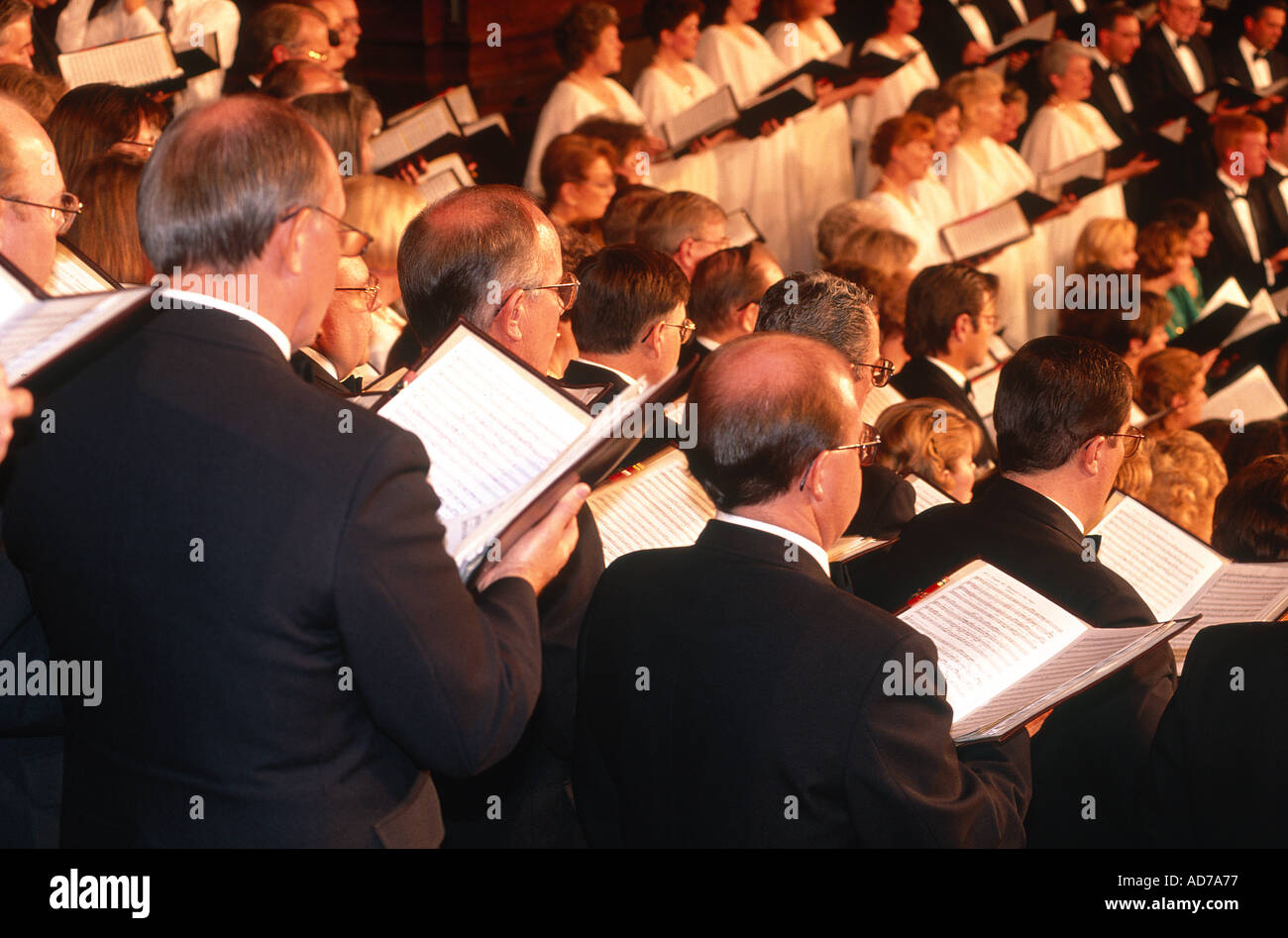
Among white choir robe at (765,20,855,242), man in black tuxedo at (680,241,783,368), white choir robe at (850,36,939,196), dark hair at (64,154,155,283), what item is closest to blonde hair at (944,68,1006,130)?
white choir robe at (850,36,939,196)

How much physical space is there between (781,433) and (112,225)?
1.52 metres

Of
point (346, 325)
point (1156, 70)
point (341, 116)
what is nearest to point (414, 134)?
point (341, 116)

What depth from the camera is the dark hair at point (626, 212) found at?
434 centimetres

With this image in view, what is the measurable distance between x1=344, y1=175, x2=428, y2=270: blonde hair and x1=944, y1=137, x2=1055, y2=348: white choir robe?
400cm

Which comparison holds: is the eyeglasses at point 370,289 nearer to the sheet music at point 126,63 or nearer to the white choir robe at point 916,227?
the sheet music at point 126,63

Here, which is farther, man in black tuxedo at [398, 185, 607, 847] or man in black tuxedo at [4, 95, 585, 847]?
man in black tuxedo at [398, 185, 607, 847]

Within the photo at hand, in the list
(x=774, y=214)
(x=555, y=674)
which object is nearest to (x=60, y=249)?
(x=555, y=674)

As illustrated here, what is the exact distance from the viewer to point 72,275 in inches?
89.6

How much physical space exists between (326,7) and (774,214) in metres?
2.37

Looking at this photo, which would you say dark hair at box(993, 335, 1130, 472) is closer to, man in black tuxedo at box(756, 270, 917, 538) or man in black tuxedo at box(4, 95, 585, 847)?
man in black tuxedo at box(756, 270, 917, 538)

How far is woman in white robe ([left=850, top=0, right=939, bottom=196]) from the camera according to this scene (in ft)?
23.9

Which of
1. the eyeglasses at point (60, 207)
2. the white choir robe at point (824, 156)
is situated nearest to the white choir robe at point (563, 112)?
the white choir robe at point (824, 156)

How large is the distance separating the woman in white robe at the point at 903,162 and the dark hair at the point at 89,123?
12.0ft

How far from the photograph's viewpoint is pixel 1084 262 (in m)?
6.42
